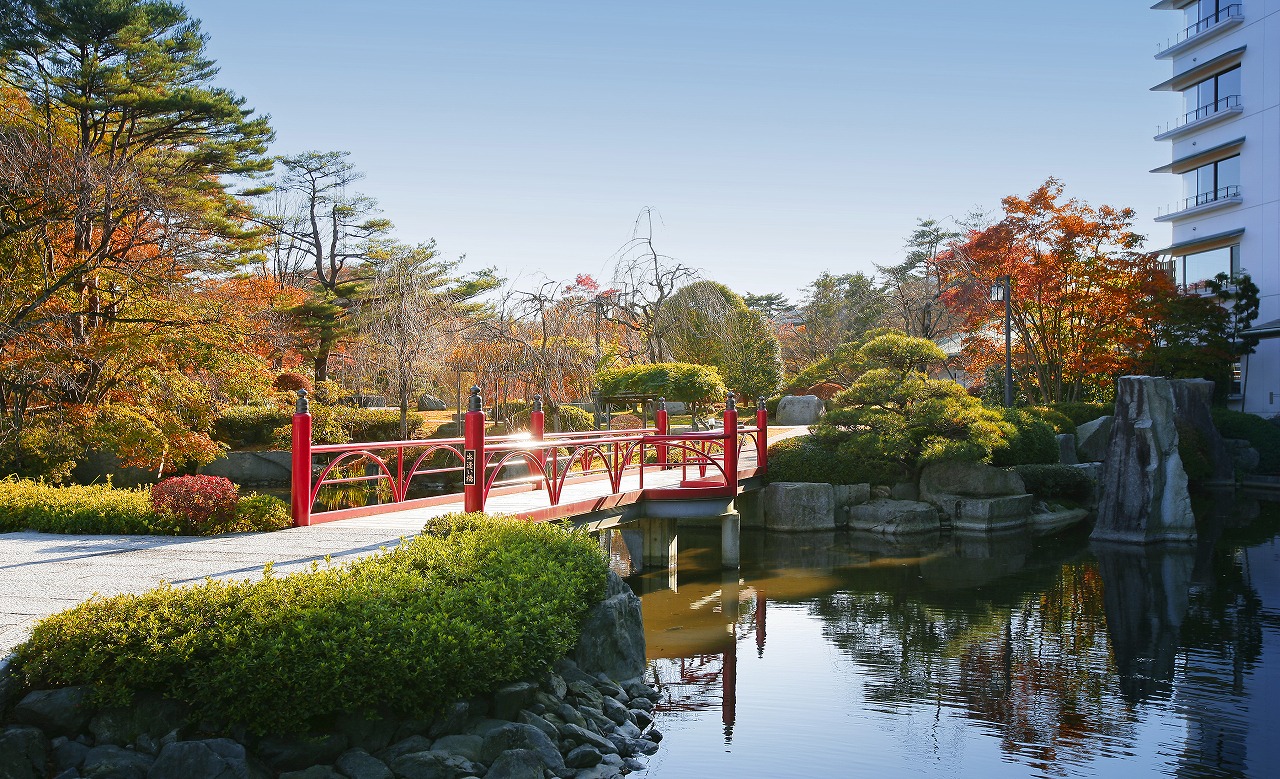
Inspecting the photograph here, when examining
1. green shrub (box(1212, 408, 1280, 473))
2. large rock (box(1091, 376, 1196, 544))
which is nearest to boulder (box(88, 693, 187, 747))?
large rock (box(1091, 376, 1196, 544))

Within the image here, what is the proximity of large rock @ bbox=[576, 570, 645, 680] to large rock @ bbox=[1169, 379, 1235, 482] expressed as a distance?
64.0 feet

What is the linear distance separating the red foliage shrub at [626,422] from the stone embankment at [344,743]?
16.8 metres

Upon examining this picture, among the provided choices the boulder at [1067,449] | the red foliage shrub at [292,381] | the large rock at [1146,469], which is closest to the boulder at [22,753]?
the large rock at [1146,469]

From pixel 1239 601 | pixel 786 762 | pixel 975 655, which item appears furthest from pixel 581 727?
pixel 1239 601

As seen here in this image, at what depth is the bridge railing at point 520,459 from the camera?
945cm

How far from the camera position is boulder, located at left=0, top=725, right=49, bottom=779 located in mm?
4504

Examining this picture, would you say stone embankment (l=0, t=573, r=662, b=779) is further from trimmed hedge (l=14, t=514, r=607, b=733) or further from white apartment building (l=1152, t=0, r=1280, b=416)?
white apartment building (l=1152, t=0, r=1280, b=416)

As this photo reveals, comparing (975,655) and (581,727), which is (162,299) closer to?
(581,727)

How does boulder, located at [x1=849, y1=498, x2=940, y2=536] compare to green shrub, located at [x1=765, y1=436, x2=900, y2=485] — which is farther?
green shrub, located at [x1=765, y1=436, x2=900, y2=485]

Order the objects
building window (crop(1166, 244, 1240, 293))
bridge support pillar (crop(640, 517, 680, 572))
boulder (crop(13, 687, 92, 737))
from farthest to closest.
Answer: building window (crop(1166, 244, 1240, 293)) < bridge support pillar (crop(640, 517, 680, 572)) < boulder (crop(13, 687, 92, 737))

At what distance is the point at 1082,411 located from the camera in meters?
24.4

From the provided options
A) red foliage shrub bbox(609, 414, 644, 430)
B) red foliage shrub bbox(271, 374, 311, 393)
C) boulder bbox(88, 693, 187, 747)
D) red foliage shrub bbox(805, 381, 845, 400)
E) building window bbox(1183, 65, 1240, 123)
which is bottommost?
boulder bbox(88, 693, 187, 747)

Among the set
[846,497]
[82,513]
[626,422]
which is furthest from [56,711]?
[626,422]

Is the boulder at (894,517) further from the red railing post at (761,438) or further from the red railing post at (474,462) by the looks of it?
the red railing post at (474,462)
